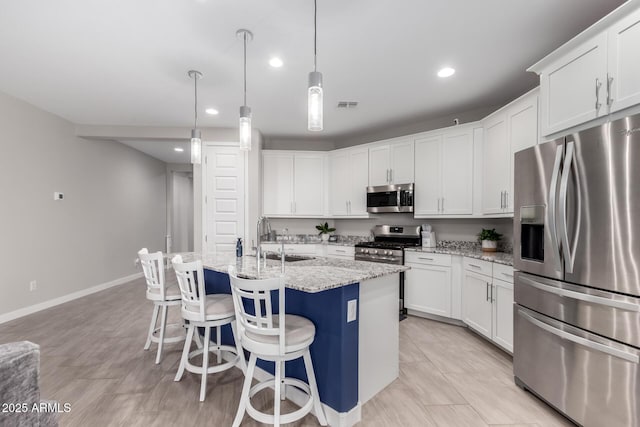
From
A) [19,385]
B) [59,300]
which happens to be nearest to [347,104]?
[19,385]

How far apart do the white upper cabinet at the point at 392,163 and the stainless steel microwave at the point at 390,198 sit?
0.34 feet

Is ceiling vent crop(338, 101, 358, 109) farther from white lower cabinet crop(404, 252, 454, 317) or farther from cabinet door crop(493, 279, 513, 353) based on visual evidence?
cabinet door crop(493, 279, 513, 353)

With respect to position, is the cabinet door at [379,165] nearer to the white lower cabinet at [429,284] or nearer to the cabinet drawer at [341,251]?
the cabinet drawer at [341,251]

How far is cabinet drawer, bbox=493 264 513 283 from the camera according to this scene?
2.66 meters

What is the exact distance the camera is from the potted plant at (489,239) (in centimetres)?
350

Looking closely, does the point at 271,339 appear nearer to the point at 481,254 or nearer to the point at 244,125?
the point at 244,125

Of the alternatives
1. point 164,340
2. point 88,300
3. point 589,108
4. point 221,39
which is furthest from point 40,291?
point 589,108

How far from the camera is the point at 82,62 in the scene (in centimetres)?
280

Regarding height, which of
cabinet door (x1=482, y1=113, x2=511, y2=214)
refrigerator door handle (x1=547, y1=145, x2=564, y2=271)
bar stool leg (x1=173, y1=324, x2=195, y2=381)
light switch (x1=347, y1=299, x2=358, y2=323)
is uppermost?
cabinet door (x1=482, y1=113, x2=511, y2=214)

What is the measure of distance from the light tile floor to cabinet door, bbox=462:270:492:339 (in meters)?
0.18

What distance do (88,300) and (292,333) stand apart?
4.70 metres

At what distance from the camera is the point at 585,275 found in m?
1.72

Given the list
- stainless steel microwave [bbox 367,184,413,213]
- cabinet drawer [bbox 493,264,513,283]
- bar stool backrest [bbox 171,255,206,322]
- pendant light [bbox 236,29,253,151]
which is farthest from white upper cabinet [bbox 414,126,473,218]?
bar stool backrest [bbox 171,255,206,322]

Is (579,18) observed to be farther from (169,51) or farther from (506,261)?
(169,51)
